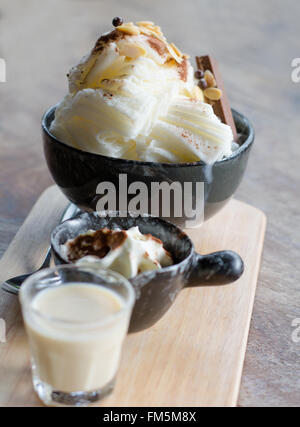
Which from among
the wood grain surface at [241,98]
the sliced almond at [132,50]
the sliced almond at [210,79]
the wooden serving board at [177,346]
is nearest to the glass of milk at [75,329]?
the wooden serving board at [177,346]

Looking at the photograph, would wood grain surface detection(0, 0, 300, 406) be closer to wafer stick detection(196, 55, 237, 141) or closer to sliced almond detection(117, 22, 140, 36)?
wafer stick detection(196, 55, 237, 141)

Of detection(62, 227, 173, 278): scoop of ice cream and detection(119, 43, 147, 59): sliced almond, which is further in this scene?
detection(119, 43, 147, 59): sliced almond

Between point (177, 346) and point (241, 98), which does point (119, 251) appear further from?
point (241, 98)

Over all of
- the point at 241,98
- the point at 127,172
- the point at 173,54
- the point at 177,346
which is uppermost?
the point at 173,54

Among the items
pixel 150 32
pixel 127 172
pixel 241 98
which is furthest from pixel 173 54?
pixel 241 98

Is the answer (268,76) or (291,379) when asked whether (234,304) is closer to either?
(291,379)

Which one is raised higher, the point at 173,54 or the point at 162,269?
the point at 173,54

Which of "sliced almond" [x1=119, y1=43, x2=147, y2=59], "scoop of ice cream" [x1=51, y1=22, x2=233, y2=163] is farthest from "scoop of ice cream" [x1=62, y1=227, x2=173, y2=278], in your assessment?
"sliced almond" [x1=119, y1=43, x2=147, y2=59]
